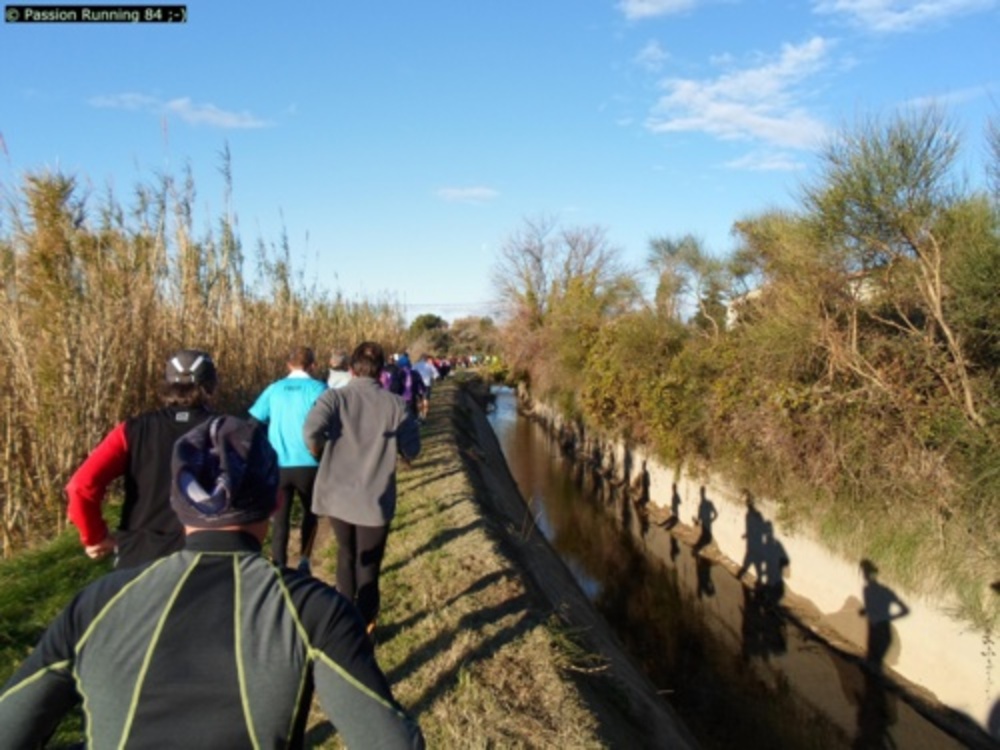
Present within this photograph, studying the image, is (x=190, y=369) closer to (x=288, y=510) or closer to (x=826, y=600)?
(x=288, y=510)

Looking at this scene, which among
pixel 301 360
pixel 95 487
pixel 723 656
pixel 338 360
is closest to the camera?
pixel 95 487

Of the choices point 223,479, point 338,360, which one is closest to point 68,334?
point 338,360

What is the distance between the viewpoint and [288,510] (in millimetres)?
5508

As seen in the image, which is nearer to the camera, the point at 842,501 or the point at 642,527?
the point at 842,501

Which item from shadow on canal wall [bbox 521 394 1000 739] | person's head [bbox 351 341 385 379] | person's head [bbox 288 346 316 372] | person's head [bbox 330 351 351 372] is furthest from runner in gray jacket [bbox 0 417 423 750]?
shadow on canal wall [bbox 521 394 1000 739]

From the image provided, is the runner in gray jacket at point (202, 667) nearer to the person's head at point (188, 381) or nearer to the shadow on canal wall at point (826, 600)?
the person's head at point (188, 381)

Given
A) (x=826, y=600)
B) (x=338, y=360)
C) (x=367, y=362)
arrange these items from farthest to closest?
1. (x=826, y=600)
2. (x=338, y=360)
3. (x=367, y=362)

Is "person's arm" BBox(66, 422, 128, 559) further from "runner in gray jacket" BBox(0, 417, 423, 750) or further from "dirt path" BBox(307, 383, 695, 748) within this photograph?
"runner in gray jacket" BBox(0, 417, 423, 750)

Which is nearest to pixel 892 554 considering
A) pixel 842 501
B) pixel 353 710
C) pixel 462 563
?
pixel 842 501

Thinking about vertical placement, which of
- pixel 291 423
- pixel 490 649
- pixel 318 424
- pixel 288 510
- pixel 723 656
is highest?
pixel 318 424

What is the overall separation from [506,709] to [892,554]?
6.27 metres

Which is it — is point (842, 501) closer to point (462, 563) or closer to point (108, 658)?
point (462, 563)

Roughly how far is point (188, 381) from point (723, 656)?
8.58 m

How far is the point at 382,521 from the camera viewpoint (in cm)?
441
